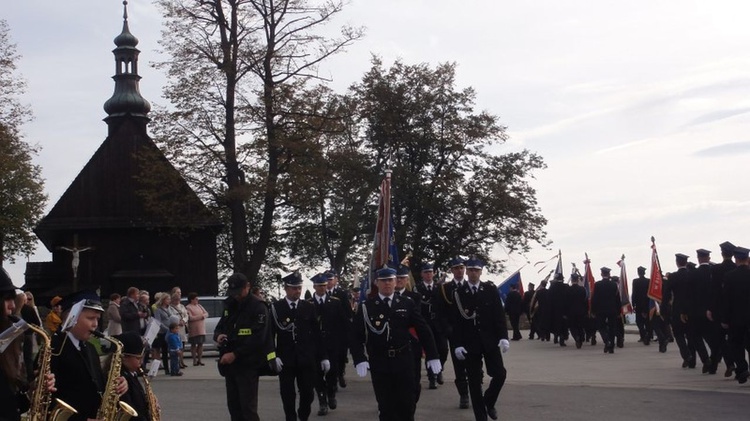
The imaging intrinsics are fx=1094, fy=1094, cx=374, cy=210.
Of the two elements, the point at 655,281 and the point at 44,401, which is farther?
the point at 655,281

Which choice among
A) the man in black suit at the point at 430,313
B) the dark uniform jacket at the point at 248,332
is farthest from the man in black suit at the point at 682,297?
the dark uniform jacket at the point at 248,332

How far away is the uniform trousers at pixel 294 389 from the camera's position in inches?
532

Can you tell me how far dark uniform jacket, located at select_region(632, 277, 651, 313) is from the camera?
26.8 m

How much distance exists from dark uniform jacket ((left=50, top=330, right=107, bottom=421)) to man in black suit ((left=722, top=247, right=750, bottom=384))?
11502 mm

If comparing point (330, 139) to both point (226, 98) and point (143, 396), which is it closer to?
point (226, 98)

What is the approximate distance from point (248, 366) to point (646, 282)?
1725 cm

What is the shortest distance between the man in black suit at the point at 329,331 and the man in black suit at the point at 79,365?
8.23 metres

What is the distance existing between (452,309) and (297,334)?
208 centimetres

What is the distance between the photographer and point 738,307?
1606 centimetres

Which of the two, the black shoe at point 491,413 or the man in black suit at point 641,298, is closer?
the black shoe at point 491,413

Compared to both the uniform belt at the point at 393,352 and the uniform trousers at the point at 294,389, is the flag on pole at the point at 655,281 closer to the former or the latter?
the uniform trousers at the point at 294,389

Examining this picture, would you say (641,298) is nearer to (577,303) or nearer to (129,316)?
(577,303)

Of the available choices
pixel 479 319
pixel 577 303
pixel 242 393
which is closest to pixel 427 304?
pixel 479 319

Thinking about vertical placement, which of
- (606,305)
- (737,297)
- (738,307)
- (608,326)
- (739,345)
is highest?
(606,305)
